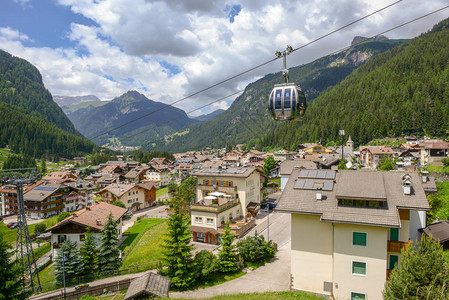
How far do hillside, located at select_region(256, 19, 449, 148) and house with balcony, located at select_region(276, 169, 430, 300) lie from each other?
98706mm

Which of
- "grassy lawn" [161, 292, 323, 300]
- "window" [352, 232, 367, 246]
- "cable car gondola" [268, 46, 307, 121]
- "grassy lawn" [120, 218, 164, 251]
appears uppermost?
"cable car gondola" [268, 46, 307, 121]

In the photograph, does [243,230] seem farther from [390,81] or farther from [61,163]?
[61,163]

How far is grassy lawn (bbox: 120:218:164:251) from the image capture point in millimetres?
37594

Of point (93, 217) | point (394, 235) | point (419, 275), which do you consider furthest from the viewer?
point (93, 217)

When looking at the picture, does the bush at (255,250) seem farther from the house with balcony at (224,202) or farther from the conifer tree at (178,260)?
the house with balcony at (224,202)

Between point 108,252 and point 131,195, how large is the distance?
3600 centimetres

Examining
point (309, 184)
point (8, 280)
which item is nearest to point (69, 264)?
point (8, 280)

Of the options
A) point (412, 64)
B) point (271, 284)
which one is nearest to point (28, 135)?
point (271, 284)

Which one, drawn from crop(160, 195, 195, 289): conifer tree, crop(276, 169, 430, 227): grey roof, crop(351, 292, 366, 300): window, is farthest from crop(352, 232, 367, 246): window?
crop(160, 195, 195, 289): conifer tree

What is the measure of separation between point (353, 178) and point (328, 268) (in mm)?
6954

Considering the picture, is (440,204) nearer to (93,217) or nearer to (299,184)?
(299,184)

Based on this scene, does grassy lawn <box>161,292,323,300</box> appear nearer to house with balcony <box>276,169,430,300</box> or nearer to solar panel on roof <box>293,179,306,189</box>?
house with balcony <box>276,169,430,300</box>

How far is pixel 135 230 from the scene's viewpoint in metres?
43.6

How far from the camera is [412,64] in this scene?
13688cm
